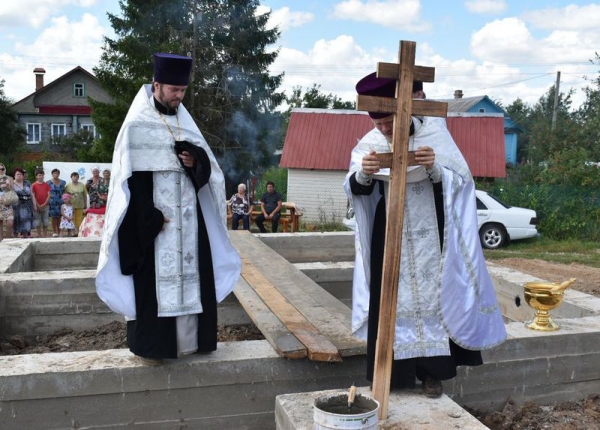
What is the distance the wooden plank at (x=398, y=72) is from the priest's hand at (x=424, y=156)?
0.36 meters

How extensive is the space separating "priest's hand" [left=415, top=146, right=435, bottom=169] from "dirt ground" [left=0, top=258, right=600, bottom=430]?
2097 millimetres

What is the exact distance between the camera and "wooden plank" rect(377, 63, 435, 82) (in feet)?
11.0

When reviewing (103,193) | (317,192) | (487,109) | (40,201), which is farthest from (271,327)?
(487,109)

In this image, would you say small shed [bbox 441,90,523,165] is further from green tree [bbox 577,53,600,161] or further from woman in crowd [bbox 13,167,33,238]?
woman in crowd [bbox 13,167,33,238]

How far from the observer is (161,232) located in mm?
4305

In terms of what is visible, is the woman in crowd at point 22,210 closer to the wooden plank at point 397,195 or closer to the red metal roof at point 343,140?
the red metal roof at point 343,140

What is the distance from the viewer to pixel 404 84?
133 inches

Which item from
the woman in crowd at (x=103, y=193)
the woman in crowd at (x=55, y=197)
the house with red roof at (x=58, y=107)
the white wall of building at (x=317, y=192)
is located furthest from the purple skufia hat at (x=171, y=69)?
the house with red roof at (x=58, y=107)

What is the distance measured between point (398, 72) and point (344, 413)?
173 cm

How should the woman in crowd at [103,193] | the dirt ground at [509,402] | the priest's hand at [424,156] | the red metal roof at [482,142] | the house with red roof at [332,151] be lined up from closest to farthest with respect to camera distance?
the priest's hand at [424,156], the dirt ground at [509,402], the woman in crowd at [103,193], the house with red roof at [332,151], the red metal roof at [482,142]

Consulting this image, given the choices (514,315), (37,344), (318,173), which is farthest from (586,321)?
(318,173)

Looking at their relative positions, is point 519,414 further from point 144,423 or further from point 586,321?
point 144,423

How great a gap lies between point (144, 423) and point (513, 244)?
13.1 meters

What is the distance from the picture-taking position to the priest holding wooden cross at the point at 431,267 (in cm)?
396
